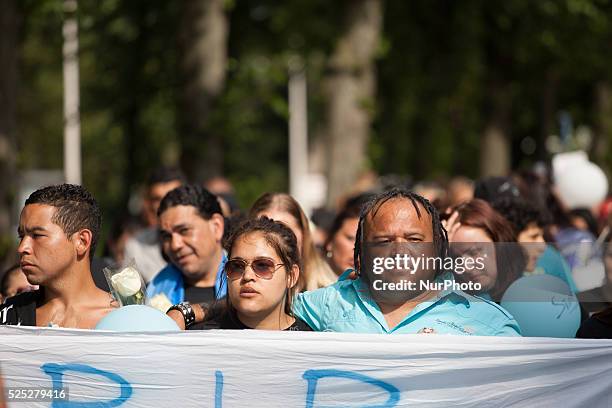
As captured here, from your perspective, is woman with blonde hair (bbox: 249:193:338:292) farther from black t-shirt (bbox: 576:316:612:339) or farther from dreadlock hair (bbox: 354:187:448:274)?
black t-shirt (bbox: 576:316:612:339)

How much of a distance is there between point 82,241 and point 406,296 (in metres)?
1.35

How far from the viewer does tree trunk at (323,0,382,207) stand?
57.2 feet

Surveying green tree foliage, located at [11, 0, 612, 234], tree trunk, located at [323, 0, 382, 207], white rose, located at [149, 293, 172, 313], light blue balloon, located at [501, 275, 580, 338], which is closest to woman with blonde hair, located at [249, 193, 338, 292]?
white rose, located at [149, 293, 172, 313]

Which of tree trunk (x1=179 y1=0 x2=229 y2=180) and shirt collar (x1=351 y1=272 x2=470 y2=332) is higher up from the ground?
tree trunk (x1=179 y1=0 x2=229 y2=180)

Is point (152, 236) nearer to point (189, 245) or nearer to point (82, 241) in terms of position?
point (189, 245)

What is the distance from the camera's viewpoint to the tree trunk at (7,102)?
10.5m

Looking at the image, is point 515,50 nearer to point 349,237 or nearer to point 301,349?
point 349,237

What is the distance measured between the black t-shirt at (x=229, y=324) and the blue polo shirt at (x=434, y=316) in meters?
0.16

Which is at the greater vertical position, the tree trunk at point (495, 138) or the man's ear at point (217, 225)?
the tree trunk at point (495, 138)

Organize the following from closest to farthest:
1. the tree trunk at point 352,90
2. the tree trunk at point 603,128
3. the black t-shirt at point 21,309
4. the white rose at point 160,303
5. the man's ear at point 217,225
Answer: the black t-shirt at point 21,309 < the white rose at point 160,303 < the man's ear at point 217,225 < the tree trunk at point 352,90 < the tree trunk at point 603,128

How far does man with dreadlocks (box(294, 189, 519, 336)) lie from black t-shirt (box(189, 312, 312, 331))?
154 mm

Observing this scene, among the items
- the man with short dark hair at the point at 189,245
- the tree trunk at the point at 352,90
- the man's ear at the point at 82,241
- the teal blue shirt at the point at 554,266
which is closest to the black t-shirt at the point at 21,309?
the man's ear at the point at 82,241

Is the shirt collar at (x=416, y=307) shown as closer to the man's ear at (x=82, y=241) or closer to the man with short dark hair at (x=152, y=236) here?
the man's ear at (x=82, y=241)

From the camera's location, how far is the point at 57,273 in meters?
4.84
